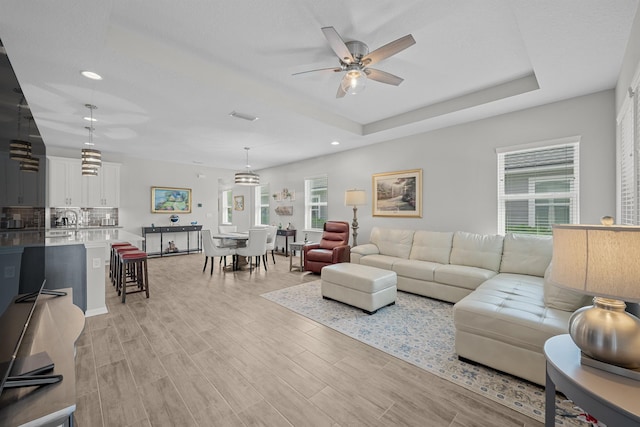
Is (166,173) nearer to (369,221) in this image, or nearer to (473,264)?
(369,221)

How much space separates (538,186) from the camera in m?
3.65

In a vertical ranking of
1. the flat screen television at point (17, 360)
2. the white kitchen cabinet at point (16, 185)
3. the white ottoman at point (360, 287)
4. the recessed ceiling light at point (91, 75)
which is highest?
the recessed ceiling light at point (91, 75)

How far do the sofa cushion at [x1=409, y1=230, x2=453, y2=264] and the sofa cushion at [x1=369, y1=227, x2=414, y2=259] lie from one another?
0.34 ft

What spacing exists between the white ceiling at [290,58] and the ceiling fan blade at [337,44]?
0.74 feet

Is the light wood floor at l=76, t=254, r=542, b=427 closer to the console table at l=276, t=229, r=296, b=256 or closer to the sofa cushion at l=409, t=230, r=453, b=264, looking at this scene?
the sofa cushion at l=409, t=230, r=453, b=264

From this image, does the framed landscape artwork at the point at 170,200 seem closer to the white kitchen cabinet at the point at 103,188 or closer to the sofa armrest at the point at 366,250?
the white kitchen cabinet at the point at 103,188

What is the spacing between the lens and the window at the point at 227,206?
985cm

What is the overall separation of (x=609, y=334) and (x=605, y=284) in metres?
0.23

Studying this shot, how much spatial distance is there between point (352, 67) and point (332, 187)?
410 centimetres

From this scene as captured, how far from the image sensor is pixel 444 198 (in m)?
4.53

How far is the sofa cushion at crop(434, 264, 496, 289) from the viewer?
3344 millimetres

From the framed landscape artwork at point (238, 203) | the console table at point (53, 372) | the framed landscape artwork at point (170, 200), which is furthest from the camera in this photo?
the framed landscape artwork at point (238, 203)

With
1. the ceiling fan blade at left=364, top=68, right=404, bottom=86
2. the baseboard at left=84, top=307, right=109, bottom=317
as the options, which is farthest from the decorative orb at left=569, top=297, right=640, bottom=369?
Result: the baseboard at left=84, top=307, right=109, bottom=317

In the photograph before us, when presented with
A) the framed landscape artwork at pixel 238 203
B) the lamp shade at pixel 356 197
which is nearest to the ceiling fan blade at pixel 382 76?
the lamp shade at pixel 356 197
